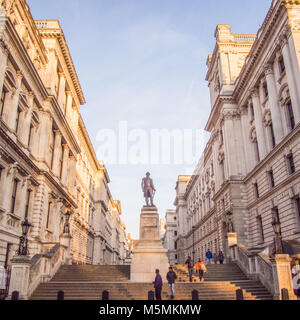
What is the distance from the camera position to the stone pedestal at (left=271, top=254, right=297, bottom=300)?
1603 centimetres

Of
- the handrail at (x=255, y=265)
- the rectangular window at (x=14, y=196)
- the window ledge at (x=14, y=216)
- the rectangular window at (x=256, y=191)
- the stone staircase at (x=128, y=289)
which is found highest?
the rectangular window at (x=256, y=191)

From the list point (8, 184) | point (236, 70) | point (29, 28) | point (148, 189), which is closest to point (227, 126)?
point (236, 70)

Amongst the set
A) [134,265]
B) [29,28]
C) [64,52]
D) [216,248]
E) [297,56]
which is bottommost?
[134,265]

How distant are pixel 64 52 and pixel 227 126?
69.8 ft

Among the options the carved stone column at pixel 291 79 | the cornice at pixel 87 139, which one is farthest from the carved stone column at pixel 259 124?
the cornice at pixel 87 139

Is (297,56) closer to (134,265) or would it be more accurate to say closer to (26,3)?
(134,265)

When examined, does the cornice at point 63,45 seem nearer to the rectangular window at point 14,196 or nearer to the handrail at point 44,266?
the rectangular window at point 14,196

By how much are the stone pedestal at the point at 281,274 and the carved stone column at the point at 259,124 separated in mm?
17438

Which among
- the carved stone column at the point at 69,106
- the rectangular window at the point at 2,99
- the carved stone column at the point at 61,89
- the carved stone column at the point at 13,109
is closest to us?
the rectangular window at the point at 2,99

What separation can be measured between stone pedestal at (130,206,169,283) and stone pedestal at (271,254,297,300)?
22.4 ft

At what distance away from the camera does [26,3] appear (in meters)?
26.6

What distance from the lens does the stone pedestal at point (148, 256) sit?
20453 mm

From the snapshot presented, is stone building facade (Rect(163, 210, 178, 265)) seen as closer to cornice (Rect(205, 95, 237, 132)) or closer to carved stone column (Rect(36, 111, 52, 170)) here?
cornice (Rect(205, 95, 237, 132))

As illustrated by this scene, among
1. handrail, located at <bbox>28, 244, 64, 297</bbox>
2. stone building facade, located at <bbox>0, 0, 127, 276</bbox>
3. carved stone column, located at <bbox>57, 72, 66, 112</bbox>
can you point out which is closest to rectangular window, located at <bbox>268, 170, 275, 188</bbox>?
stone building facade, located at <bbox>0, 0, 127, 276</bbox>
